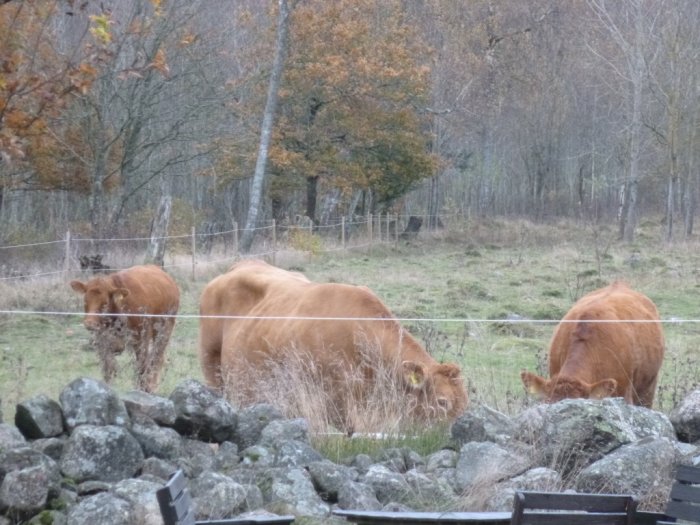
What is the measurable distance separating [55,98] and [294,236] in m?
24.5

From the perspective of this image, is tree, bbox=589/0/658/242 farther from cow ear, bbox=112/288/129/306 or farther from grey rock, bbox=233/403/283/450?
grey rock, bbox=233/403/283/450

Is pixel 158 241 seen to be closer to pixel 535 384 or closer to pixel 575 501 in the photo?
pixel 535 384

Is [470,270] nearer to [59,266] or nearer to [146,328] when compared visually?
[59,266]

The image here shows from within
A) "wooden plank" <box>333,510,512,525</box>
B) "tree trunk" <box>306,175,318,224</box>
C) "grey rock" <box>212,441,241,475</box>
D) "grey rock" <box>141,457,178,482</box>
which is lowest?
"grey rock" <box>212,441,241,475</box>

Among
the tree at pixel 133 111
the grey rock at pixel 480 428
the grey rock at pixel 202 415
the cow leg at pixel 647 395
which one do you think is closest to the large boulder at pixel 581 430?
the grey rock at pixel 480 428

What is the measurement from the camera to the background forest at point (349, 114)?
26.1 meters

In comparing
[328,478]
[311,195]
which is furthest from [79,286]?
[311,195]

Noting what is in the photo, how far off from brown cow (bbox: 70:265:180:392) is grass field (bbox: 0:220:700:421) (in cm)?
34

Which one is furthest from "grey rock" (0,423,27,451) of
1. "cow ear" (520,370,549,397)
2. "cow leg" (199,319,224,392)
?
"cow leg" (199,319,224,392)

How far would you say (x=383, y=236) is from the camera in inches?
1537

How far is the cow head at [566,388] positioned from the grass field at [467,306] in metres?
0.19

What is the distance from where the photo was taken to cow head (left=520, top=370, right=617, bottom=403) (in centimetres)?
827

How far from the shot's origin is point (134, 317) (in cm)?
1191

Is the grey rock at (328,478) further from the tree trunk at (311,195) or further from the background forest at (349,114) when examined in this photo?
the tree trunk at (311,195)
